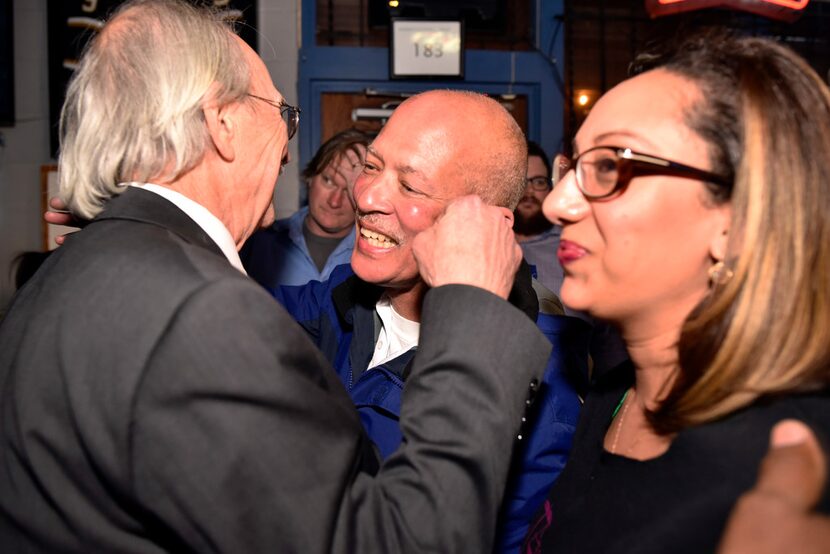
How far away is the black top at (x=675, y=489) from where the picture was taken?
3.28 feet

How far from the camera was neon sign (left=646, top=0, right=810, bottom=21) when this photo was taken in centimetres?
457

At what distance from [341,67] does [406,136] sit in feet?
10.8

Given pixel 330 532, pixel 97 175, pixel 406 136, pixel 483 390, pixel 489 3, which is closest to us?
pixel 330 532

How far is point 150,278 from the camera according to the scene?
3.34 ft

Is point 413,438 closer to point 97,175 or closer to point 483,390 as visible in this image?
point 483,390

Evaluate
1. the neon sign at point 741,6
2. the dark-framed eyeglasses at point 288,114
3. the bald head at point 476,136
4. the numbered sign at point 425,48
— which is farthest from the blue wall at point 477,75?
the dark-framed eyeglasses at point 288,114

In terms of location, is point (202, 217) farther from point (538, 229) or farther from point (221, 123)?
point (538, 229)

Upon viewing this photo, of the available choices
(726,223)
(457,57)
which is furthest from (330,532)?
(457,57)

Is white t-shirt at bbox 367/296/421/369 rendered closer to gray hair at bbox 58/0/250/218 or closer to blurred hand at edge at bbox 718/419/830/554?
gray hair at bbox 58/0/250/218

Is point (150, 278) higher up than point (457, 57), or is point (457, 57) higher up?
point (457, 57)

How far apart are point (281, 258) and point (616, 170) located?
2.72m

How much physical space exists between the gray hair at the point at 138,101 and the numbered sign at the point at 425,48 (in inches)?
145

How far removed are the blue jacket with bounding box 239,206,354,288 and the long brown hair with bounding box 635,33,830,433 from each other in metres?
2.59

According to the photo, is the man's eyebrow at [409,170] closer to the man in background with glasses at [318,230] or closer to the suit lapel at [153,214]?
the suit lapel at [153,214]
